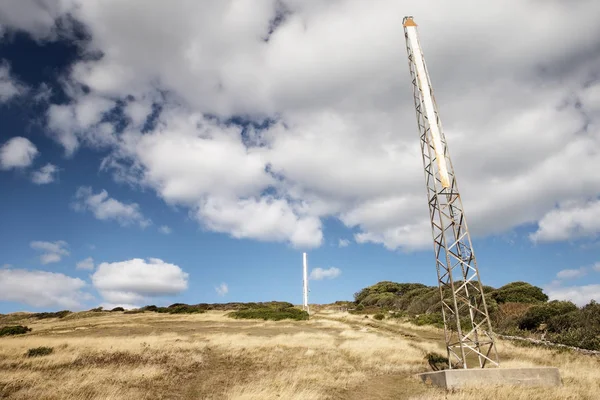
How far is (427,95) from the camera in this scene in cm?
1706

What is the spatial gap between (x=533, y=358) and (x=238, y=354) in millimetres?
15003

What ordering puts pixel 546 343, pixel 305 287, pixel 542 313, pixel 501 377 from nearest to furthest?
pixel 501 377 < pixel 546 343 < pixel 542 313 < pixel 305 287

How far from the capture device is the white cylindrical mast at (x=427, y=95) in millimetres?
16094

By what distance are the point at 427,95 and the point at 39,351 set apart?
23614 millimetres

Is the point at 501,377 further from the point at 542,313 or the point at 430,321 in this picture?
the point at 430,321

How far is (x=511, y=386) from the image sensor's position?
38.6 feet

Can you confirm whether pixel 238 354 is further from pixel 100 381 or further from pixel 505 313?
pixel 505 313

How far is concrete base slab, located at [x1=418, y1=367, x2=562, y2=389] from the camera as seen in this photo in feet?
40.2

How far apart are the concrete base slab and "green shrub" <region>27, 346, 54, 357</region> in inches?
768

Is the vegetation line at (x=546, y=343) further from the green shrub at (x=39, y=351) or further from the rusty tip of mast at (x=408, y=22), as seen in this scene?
the green shrub at (x=39, y=351)

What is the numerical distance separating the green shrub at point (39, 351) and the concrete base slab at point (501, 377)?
19.5 meters

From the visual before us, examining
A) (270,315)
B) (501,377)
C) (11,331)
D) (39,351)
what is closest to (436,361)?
(501,377)

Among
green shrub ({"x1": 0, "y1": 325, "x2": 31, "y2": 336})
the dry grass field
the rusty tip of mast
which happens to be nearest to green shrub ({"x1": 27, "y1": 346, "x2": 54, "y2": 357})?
the dry grass field

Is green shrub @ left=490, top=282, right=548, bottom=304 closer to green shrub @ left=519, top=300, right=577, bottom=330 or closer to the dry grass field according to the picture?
green shrub @ left=519, top=300, right=577, bottom=330
